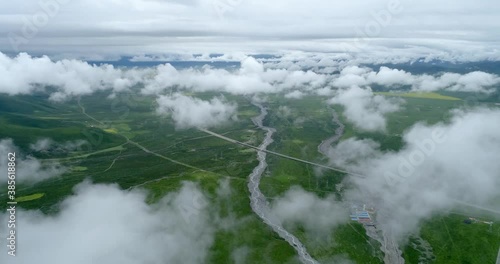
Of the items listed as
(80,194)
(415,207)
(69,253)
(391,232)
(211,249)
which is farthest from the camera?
(80,194)

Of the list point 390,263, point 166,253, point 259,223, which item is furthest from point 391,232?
point 166,253

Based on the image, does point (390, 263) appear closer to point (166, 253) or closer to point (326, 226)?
point (326, 226)

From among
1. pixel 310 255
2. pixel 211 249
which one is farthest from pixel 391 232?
pixel 211 249

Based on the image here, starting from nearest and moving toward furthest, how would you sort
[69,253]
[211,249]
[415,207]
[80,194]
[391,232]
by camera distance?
1. [69,253]
2. [211,249]
3. [391,232]
4. [415,207]
5. [80,194]

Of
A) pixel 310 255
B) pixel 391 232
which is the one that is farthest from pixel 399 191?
pixel 310 255

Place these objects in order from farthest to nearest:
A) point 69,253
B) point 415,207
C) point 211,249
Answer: point 415,207, point 211,249, point 69,253

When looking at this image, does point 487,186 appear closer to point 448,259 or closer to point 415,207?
point 415,207

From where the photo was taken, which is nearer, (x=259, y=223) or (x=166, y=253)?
(x=166, y=253)

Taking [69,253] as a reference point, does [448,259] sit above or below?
below

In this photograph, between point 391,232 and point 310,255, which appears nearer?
point 310,255
